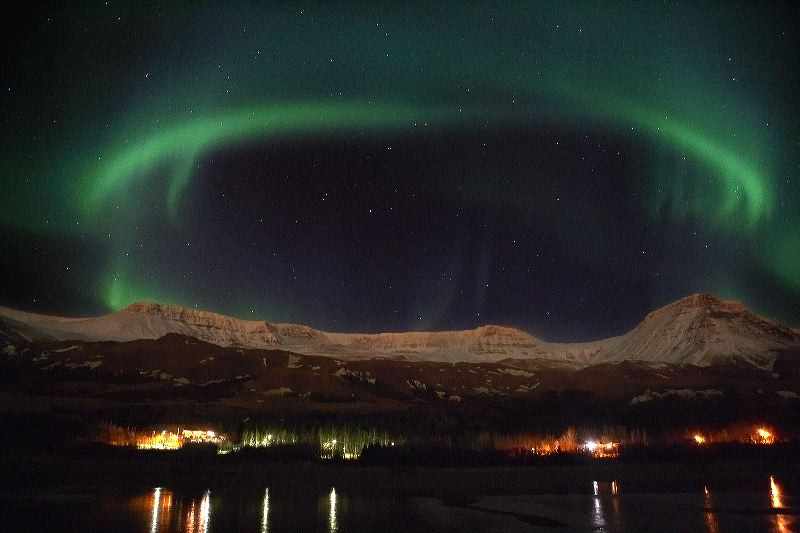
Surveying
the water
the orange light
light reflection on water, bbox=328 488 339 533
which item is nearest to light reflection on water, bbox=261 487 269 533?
the water

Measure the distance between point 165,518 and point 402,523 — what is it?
2465 cm

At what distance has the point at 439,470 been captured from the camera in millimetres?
161750

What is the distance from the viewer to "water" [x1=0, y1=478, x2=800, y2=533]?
67.0 meters

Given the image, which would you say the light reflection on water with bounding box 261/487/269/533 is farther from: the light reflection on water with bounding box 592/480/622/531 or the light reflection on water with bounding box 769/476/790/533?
the light reflection on water with bounding box 769/476/790/533

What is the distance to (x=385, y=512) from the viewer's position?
80.4m

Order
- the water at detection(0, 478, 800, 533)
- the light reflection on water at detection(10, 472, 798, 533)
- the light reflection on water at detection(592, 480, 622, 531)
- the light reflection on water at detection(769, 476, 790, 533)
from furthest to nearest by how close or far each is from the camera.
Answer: the light reflection on water at detection(592, 480, 622, 531)
the light reflection on water at detection(10, 472, 798, 533)
the water at detection(0, 478, 800, 533)
the light reflection on water at detection(769, 476, 790, 533)

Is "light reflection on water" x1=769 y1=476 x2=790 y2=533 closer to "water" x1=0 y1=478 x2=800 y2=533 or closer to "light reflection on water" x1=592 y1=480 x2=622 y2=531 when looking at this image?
"water" x1=0 y1=478 x2=800 y2=533

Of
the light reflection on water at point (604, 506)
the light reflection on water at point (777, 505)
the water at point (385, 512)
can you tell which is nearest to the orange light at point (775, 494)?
the light reflection on water at point (777, 505)

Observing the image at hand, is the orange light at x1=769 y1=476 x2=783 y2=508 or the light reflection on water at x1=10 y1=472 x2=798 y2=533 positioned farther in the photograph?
the orange light at x1=769 y1=476 x2=783 y2=508

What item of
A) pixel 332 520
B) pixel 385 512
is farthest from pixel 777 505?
pixel 332 520

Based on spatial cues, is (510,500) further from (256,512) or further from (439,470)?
(439,470)

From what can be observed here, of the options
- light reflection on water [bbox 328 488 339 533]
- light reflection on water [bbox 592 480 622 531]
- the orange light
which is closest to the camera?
light reflection on water [bbox 328 488 339 533]

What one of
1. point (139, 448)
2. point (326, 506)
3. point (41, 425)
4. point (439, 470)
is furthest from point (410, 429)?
point (326, 506)

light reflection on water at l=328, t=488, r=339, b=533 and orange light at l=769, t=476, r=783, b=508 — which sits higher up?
orange light at l=769, t=476, r=783, b=508
